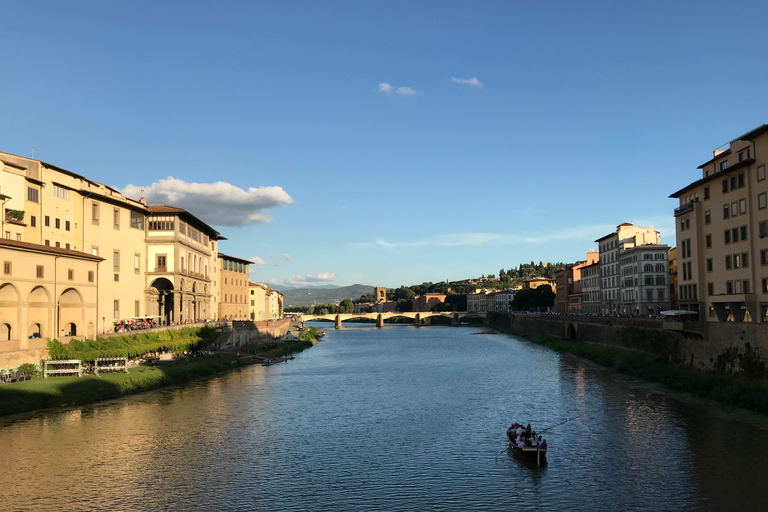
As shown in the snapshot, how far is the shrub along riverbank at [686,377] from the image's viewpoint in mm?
37844

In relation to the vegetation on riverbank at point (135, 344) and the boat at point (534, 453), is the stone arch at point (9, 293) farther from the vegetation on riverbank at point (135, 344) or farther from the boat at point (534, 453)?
the boat at point (534, 453)

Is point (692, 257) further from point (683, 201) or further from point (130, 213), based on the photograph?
point (130, 213)

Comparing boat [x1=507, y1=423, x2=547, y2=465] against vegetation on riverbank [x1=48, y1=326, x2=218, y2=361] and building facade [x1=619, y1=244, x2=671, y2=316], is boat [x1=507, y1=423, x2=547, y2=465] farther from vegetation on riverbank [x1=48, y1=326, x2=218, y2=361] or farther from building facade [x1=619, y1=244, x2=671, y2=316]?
building facade [x1=619, y1=244, x2=671, y2=316]

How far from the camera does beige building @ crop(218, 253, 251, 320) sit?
10362cm

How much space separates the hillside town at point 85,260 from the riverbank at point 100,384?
4572 millimetres

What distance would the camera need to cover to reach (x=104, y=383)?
44719 mm

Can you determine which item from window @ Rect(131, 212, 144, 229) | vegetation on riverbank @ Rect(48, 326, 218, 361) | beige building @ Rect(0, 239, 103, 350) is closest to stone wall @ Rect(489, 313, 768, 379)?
vegetation on riverbank @ Rect(48, 326, 218, 361)

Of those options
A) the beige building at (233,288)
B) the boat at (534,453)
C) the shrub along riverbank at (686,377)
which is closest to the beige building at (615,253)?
the shrub along riverbank at (686,377)

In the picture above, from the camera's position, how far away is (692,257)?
175 ft

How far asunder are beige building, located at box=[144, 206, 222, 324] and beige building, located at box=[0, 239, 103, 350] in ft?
42.5

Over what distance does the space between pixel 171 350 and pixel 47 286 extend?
643 inches

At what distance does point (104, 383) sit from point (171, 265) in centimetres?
2593

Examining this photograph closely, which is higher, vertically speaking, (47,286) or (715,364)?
(47,286)

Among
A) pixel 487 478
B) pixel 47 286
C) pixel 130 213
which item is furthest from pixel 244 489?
pixel 130 213
